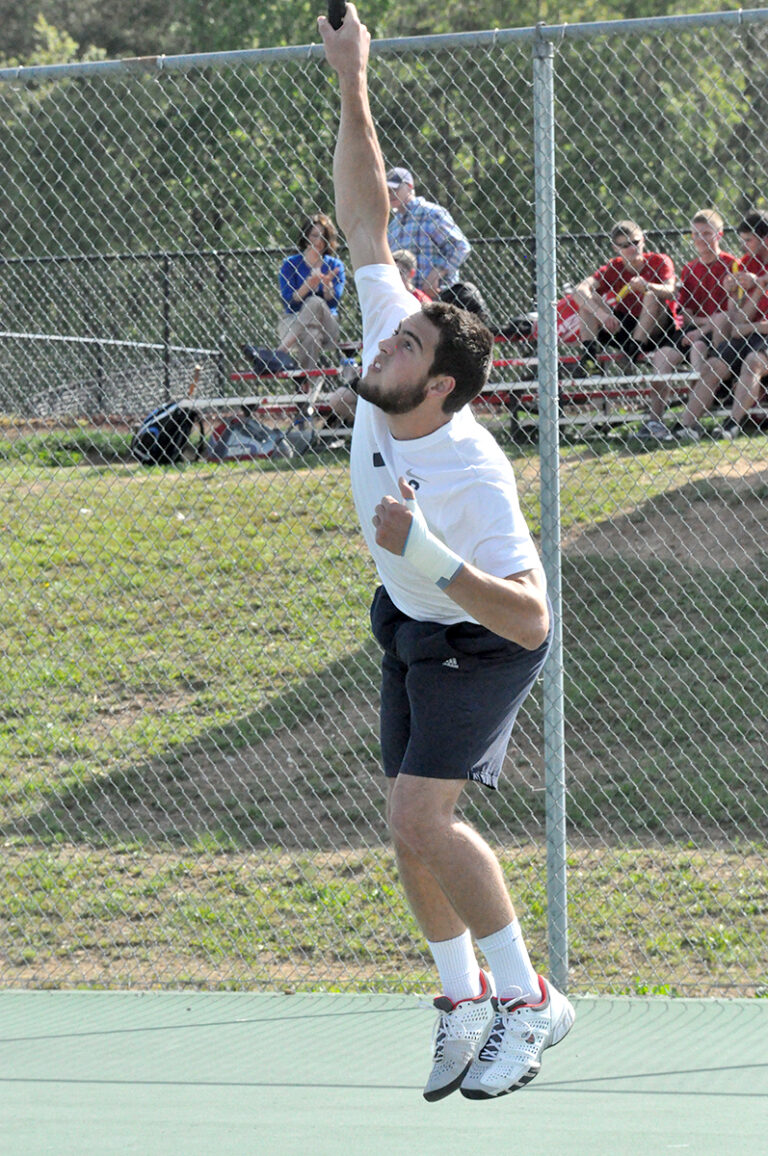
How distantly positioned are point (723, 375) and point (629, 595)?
59.1 inches

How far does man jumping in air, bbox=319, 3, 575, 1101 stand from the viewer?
3.23 metres

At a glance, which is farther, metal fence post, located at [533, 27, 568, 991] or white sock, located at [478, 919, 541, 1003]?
metal fence post, located at [533, 27, 568, 991]

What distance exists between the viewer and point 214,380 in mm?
12234

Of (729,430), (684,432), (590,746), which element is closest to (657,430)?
(684,432)

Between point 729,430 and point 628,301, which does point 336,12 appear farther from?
Answer: point 729,430

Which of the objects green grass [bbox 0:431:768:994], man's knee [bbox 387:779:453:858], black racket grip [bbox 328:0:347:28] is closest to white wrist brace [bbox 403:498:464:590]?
man's knee [bbox 387:779:453:858]

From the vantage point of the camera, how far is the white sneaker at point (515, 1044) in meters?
3.23

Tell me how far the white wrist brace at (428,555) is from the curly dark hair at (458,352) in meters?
0.46

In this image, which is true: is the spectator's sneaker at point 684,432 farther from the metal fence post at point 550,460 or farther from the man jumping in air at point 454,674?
the man jumping in air at point 454,674

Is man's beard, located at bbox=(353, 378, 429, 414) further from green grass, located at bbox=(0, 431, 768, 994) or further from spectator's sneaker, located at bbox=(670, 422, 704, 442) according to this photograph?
spectator's sneaker, located at bbox=(670, 422, 704, 442)

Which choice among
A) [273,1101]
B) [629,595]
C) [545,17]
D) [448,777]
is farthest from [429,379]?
[545,17]

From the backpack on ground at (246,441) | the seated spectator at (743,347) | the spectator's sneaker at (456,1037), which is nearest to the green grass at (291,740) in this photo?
the backpack on ground at (246,441)

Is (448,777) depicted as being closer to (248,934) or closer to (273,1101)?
(273,1101)

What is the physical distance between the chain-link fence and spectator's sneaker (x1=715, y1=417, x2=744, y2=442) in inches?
3.3
